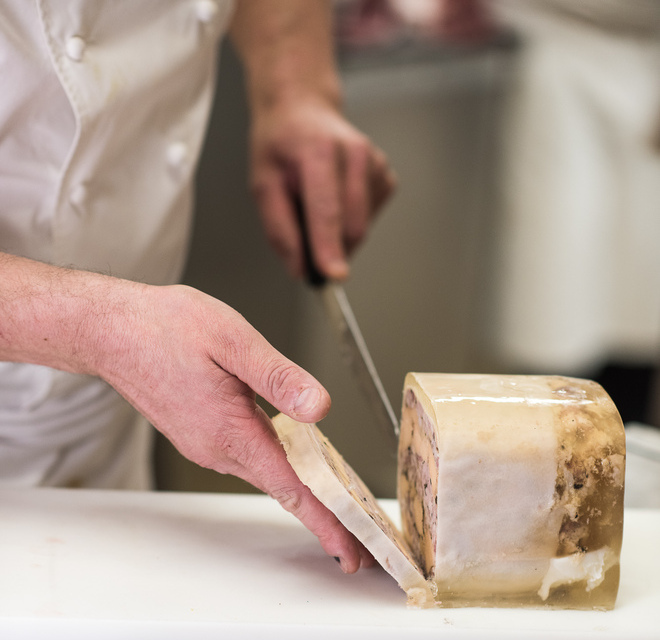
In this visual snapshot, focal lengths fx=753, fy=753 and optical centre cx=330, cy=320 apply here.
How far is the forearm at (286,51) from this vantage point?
51.7 inches

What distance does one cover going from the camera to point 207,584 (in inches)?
24.8

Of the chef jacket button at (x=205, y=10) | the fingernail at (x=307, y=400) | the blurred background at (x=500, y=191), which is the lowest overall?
the blurred background at (x=500, y=191)

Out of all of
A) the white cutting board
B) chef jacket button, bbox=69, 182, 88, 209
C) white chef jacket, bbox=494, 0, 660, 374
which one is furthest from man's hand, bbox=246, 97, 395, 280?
white chef jacket, bbox=494, 0, 660, 374

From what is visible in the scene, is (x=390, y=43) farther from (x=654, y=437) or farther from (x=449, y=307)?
(x=654, y=437)

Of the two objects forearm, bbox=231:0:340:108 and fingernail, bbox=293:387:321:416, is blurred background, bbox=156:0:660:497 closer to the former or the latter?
forearm, bbox=231:0:340:108

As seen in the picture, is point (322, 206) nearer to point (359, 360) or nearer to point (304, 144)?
point (304, 144)

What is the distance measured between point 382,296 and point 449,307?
0.24 metres

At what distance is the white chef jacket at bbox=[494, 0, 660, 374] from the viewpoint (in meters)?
2.37

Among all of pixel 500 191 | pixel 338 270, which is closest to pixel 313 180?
pixel 338 270

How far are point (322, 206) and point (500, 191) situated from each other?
1467mm

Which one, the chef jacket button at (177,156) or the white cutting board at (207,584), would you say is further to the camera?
the chef jacket button at (177,156)

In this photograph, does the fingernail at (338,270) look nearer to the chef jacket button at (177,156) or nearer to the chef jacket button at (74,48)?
the chef jacket button at (177,156)

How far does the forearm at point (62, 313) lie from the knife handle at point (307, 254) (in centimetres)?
53

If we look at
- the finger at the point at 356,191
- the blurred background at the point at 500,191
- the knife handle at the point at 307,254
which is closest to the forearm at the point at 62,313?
the knife handle at the point at 307,254
